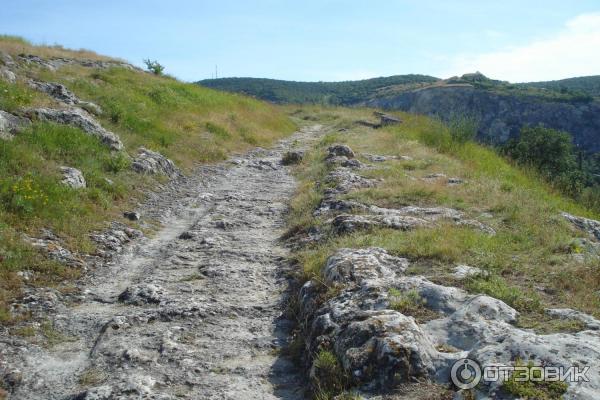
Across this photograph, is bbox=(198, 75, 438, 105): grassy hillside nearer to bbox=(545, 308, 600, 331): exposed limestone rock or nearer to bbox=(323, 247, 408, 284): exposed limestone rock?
bbox=(323, 247, 408, 284): exposed limestone rock

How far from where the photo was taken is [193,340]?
6078 mm

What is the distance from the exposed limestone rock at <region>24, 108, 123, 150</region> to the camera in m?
13.4

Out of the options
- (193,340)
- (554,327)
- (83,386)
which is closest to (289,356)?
(193,340)

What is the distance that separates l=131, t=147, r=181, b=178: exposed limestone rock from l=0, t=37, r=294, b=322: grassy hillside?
0.28 meters

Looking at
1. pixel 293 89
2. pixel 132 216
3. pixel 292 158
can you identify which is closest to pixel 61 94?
pixel 132 216

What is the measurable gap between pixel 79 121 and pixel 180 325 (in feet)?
31.8

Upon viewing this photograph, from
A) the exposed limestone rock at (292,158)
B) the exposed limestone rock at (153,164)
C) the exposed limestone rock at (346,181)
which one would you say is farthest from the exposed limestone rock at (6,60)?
the exposed limestone rock at (346,181)

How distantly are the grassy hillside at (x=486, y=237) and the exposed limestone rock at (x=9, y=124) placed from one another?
6848 mm

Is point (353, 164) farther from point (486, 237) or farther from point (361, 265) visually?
point (361, 265)

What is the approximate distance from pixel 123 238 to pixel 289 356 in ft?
16.3

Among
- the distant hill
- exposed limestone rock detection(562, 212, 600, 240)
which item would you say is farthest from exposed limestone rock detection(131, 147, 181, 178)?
the distant hill

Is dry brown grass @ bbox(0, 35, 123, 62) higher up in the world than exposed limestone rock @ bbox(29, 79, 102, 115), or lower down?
higher up

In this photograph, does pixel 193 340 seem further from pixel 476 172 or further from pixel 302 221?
pixel 476 172

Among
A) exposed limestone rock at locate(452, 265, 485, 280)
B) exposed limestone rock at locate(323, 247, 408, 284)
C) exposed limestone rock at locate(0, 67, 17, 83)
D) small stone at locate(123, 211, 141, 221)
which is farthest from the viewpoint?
exposed limestone rock at locate(0, 67, 17, 83)
